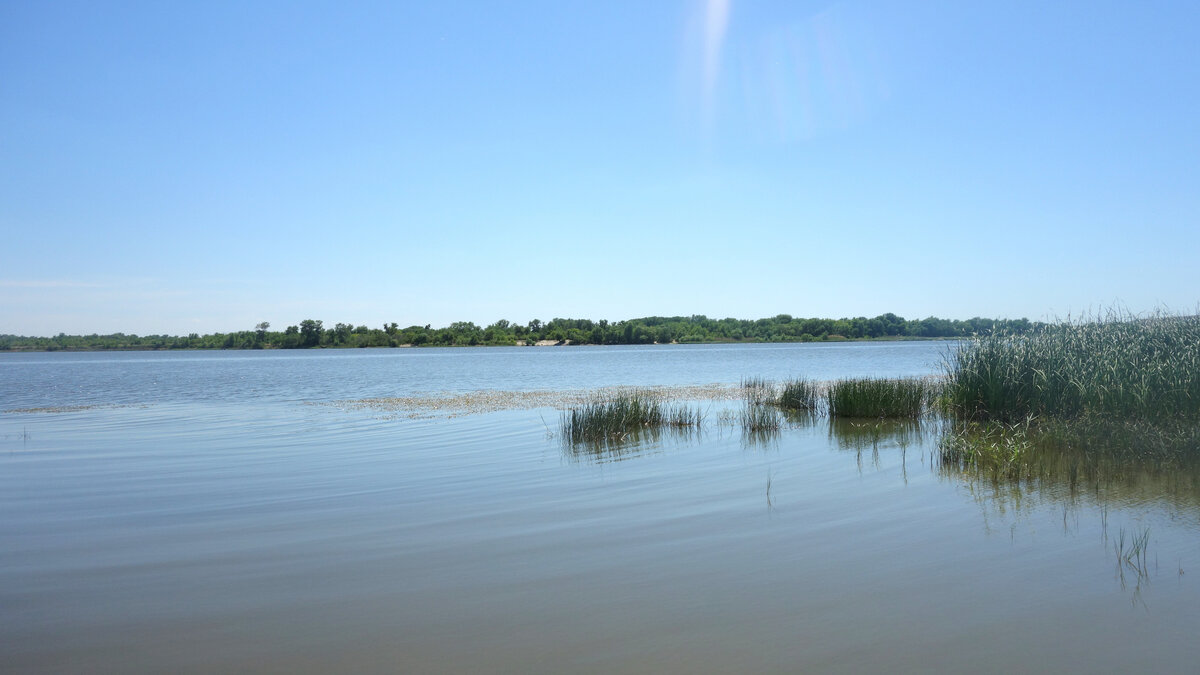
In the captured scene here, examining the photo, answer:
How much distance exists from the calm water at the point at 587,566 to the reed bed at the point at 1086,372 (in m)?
3.31

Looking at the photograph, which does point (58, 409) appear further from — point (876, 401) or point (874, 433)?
point (876, 401)

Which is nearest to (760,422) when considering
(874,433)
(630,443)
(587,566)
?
(874,433)

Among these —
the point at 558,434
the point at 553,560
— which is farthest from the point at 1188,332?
the point at 553,560

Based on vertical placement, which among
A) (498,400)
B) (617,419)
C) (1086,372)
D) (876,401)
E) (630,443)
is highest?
(1086,372)

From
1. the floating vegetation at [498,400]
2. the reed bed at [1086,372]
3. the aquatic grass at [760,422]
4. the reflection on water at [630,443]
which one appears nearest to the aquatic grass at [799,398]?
the aquatic grass at [760,422]

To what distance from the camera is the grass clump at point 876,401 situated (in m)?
15.8

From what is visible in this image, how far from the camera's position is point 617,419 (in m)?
14.3

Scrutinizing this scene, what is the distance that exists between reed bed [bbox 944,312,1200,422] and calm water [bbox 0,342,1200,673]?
10.8ft

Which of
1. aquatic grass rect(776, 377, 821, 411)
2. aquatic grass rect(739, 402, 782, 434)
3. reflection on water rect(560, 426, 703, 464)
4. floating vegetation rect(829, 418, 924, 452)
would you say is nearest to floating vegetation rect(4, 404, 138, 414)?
reflection on water rect(560, 426, 703, 464)

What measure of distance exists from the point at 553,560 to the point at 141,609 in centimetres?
289

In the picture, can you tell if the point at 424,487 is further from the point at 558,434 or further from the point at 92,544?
the point at 558,434

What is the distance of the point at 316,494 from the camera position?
8.74 metres

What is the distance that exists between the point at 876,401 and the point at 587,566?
1179cm

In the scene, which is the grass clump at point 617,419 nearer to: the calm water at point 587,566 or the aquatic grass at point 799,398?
the calm water at point 587,566
